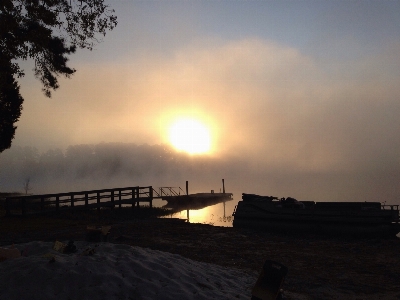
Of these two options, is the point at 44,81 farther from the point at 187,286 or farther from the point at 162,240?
the point at 187,286

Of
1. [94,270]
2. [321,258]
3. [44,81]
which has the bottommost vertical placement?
[321,258]

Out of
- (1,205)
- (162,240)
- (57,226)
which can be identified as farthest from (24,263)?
(1,205)

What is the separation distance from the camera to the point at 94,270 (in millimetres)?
7250

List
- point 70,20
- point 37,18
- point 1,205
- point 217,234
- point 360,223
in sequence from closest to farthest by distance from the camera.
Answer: point 37,18, point 70,20, point 217,234, point 360,223, point 1,205

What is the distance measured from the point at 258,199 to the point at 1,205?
22354mm

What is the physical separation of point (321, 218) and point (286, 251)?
27.3 ft

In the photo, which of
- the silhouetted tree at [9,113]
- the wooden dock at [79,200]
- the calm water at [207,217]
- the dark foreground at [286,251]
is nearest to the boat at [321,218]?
the dark foreground at [286,251]

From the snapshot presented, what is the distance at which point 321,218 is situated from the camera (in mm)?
22516

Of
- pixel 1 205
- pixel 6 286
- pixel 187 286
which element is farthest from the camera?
pixel 1 205

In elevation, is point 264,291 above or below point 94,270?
below

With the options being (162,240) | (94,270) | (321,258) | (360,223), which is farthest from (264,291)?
(360,223)

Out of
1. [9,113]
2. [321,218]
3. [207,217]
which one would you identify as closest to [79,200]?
[9,113]

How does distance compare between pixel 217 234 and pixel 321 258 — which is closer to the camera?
pixel 321 258

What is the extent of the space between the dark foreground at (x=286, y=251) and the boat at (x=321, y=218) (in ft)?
5.41
